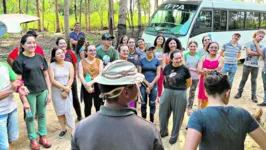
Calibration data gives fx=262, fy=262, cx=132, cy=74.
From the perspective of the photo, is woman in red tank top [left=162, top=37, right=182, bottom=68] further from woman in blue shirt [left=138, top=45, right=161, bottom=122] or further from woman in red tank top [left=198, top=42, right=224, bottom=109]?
woman in red tank top [left=198, top=42, right=224, bottom=109]

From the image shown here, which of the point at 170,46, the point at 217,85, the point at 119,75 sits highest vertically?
the point at 170,46

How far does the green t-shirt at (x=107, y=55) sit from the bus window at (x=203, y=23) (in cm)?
504

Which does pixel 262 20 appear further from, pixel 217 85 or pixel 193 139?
pixel 193 139

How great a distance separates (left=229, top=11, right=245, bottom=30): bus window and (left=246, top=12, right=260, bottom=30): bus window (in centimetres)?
43

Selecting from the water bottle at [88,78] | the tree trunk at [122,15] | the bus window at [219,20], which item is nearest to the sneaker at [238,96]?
the bus window at [219,20]

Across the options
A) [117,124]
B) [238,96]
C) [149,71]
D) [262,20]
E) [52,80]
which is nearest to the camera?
[117,124]

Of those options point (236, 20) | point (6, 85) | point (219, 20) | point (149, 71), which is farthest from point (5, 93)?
point (236, 20)

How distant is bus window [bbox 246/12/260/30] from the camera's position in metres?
12.0

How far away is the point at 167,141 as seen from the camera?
4508 millimetres

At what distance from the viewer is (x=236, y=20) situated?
11.4 m

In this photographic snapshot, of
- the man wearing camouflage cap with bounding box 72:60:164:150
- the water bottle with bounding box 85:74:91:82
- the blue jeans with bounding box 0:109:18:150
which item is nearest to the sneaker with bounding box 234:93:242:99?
the water bottle with bounding box 85:74:91:82

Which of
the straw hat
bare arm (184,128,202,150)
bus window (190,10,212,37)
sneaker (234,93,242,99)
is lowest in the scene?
sneaker (234,93,242,99)

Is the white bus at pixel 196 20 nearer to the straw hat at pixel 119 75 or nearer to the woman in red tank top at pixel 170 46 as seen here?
the woman in red tank top at pixel 170 46

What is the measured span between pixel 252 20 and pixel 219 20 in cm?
282
